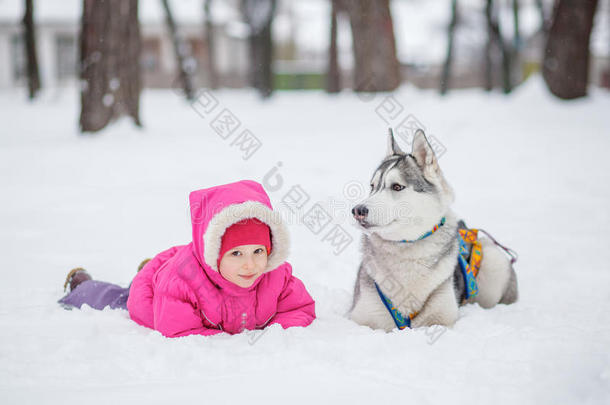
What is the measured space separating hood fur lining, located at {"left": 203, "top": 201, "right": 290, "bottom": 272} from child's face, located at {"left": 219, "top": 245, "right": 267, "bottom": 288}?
6cm

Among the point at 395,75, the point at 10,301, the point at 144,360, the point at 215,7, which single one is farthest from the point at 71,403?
the point at 215,7

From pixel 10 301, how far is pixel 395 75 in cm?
961

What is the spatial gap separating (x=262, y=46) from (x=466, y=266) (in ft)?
62.2

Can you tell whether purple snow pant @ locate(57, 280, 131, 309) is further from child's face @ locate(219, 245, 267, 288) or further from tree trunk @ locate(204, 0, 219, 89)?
tree trunk @ locate(204, 0, 219, 89)

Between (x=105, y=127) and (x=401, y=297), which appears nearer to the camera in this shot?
(x=401, y=297)

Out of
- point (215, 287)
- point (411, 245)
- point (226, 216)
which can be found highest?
point (226, 216)

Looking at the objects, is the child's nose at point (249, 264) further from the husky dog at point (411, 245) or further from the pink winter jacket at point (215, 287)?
the husky dog at point (411, 245)

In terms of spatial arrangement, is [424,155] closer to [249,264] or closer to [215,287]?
[249,264]

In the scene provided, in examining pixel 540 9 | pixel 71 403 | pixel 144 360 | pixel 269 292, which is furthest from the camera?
pixel 540 9

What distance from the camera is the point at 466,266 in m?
3.56

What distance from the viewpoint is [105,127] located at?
31.6 ft

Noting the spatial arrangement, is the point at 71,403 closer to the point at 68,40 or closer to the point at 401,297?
the point at 401,297

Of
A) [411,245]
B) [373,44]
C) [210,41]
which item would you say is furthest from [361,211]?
[210,41]

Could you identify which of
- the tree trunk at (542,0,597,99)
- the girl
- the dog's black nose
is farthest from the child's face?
the tree trunk at (542,0,597,99)
